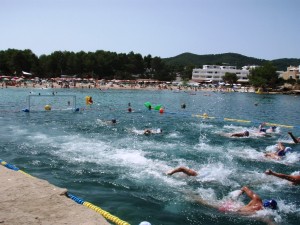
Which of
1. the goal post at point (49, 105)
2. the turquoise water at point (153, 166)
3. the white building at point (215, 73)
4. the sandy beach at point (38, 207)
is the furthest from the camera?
the white building at point (215, 73)

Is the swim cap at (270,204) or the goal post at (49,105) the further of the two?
the goal post at (49,105)

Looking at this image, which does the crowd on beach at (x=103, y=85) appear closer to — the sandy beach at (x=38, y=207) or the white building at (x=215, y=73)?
the white building at (x=215, y=73)

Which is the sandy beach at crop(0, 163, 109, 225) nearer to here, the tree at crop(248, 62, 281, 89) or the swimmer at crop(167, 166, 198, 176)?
the swimmer at crop(167, 166, 198, 176)

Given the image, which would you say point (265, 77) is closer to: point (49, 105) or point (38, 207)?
point (49, 105)

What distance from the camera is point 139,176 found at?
501 inches

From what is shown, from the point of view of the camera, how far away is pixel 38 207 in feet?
25.1

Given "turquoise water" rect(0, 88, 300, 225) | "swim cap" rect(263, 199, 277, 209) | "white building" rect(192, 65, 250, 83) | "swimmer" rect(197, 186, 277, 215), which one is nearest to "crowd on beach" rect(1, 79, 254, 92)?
"white building" rect(192, 65, 250, 83)

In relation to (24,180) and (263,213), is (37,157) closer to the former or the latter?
(24,180)

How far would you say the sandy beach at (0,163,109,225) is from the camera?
275 inches

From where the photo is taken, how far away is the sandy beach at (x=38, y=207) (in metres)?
6.99

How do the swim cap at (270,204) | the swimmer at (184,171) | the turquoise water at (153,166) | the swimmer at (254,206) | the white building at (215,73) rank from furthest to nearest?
the white building at (215,73) < the swimmer at (184,171) < the turquoise water at (153,166) < the swim cap at (270,204) < the swimmer at (254,206)

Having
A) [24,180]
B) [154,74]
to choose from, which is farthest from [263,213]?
[154,74]

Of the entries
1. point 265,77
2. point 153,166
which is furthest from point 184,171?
point 265,77

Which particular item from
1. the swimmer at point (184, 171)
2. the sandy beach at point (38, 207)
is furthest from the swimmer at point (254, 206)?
the sandy beach at point (38, 207)
